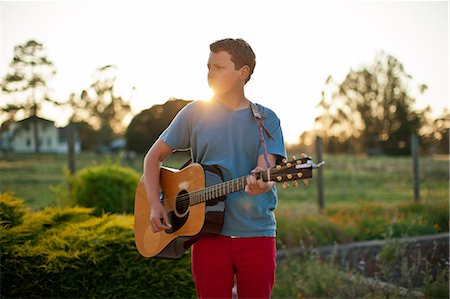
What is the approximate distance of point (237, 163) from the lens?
2.59 meters

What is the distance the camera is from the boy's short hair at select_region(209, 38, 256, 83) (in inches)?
101

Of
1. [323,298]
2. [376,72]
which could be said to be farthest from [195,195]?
[376,72]

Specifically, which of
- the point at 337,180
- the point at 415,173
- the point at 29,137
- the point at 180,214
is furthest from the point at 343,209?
the point at 29,137

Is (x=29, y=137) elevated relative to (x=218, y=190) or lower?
elevated

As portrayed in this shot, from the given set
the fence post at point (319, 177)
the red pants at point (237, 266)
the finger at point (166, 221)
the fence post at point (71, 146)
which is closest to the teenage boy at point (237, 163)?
the red pants at point (237, 266)

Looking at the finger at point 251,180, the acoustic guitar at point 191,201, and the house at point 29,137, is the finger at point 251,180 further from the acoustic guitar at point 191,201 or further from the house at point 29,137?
the house at point 29,137

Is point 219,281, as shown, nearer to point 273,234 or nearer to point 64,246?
point 273,234

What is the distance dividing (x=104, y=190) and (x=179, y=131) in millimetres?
3784

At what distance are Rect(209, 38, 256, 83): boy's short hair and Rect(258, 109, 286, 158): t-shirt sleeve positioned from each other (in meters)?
0.25

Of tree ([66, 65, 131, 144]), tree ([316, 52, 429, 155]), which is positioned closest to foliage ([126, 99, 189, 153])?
tree ([66, 65, 131, 144])

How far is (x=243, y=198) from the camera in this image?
2.58 m

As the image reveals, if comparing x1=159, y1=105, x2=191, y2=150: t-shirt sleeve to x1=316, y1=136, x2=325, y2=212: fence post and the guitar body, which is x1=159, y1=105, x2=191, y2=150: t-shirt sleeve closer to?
the guitar body

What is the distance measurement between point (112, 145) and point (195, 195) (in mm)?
25599

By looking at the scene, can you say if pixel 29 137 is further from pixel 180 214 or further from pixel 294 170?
pixel 294 170
